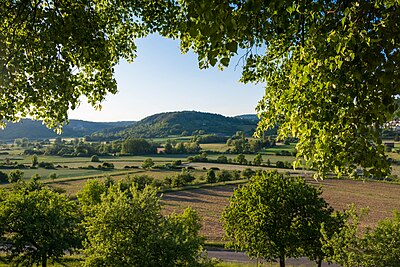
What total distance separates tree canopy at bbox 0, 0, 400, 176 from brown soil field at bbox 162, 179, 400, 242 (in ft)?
118

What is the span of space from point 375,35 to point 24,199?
2688 centimetres

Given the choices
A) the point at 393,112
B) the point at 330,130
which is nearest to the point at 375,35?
the point at 393,112

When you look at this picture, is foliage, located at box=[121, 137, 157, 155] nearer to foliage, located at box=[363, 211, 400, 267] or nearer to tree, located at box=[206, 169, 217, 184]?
tree, located at box=[206, 169, 217, 184]

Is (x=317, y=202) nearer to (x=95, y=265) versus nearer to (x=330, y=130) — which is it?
(x=95, y=265)

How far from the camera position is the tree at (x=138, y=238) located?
15109 mm

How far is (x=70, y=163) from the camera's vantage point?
103312 mm

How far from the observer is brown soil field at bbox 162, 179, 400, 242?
48.6 m

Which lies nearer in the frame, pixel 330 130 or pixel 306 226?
pixel 330 130

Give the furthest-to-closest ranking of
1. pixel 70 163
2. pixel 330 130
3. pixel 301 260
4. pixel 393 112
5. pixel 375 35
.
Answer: pixel 70 163, pixel 301 260, pixel 330 130, pixel 393 112, pixel 375 35

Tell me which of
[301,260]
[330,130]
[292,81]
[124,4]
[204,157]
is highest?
[124,4]

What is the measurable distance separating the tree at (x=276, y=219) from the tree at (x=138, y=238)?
7.48 metres

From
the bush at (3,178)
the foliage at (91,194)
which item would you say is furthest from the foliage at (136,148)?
the foliage at (91,194)

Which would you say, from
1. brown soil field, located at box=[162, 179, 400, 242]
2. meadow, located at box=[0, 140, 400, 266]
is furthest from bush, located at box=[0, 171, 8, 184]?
brown soil field, located at box=[162, 179, 400, 242]

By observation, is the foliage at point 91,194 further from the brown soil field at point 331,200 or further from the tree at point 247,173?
the tree at point 247,173
